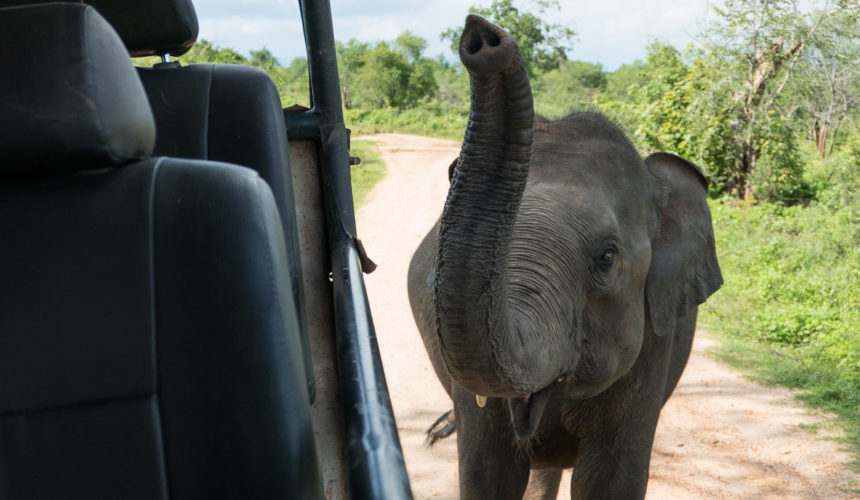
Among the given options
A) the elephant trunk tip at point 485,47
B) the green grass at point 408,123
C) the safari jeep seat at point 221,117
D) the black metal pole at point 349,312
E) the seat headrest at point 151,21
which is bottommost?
the green grass at point 408,123

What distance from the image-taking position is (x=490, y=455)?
3.12 m

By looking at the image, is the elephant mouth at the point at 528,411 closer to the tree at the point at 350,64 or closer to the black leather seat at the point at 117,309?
the black leather seat at the point at 117,309

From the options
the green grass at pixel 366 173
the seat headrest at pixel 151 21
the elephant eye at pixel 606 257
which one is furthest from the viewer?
the green grass at pixel 366 173

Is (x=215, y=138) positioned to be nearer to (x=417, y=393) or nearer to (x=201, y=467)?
(x=201, y=467)

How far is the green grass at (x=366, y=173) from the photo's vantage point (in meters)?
16.2

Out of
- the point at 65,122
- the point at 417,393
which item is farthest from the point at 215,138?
the point at 417,393

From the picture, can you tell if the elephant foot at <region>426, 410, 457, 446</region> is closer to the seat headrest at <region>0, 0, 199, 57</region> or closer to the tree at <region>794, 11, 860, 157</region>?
the seat headrest at <region>0, 0, 199, 57</region>

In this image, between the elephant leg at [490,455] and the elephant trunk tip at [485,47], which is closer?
the elephant trunk tip at [485,47]

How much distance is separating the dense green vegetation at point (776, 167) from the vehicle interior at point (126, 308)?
7.61 ft

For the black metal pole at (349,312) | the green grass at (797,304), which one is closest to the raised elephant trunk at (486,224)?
the black metal pole at (349,312)

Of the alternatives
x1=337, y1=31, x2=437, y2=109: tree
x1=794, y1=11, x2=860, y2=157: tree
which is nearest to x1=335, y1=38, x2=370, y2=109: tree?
x1=337, y1=31, x2=437, y2=109: tree

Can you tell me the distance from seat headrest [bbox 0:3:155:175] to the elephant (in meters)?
0.71

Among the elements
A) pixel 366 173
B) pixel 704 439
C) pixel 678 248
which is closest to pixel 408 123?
pixel 366 173

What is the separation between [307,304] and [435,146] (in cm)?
2274
